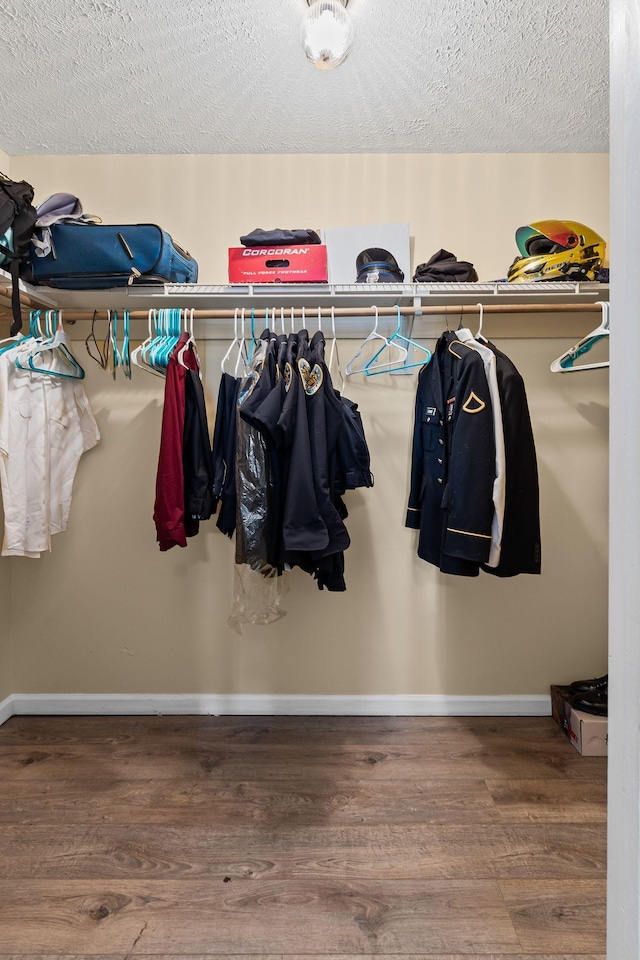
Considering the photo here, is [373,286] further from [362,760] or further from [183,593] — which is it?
[362,760]

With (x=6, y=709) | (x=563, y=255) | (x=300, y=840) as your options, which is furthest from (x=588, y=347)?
(x=6, y=709)

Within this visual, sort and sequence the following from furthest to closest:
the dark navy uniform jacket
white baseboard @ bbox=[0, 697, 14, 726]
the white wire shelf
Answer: white baseboard @ bbox=[0, 697, 14, 726], the white wire shelf, the dark navy uniform jacket

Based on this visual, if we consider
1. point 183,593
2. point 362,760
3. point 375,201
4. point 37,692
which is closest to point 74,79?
point 375,201

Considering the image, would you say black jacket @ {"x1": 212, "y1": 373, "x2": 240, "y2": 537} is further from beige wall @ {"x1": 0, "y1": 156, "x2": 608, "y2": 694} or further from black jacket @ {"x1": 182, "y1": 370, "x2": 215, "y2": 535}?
beige wall @ {"x1": 0, "y1": 156, "x2": 608, "y2": 694}

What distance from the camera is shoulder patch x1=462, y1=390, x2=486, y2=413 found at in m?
1.90

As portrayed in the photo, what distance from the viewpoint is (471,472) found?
1862 mm

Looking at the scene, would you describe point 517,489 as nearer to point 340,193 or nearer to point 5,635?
point 340,193

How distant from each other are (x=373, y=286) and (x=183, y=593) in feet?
5.16

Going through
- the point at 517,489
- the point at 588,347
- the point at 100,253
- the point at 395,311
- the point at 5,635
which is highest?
the point at 100,253

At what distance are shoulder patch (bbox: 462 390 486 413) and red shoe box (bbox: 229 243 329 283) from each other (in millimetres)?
728

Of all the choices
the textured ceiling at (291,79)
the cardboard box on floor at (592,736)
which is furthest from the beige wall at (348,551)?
the cardboard box on floor at (592,736)

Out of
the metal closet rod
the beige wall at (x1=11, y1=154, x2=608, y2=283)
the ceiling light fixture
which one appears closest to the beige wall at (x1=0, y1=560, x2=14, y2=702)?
the metal closet rod

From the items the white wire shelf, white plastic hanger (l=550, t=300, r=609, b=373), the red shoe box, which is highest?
the red shoe box

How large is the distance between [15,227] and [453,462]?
5.76 feet
